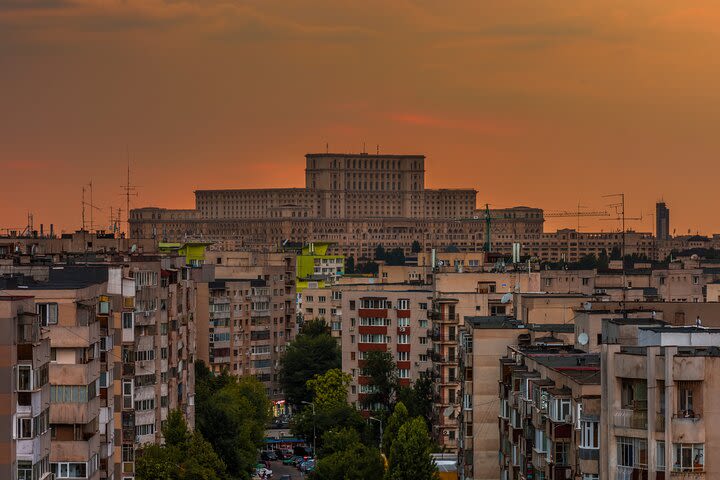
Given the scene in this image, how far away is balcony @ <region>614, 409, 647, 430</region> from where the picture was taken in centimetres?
3291

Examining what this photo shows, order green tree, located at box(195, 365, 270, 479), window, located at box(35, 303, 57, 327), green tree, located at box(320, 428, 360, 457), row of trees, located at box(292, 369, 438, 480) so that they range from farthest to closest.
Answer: green tree, located at box(320, 428, 360, 457)
green tree, located at box(195, 365, 270, 479)
row of trees, located at box(292, 369, 438, 480)
window, located at box(35, 303, 57, 327)

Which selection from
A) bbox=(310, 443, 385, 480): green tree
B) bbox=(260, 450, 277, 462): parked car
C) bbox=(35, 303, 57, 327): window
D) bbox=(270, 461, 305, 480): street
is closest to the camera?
bbox=(35, 303, 57, 327): window

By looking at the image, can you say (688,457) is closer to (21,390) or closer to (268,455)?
(21,390)

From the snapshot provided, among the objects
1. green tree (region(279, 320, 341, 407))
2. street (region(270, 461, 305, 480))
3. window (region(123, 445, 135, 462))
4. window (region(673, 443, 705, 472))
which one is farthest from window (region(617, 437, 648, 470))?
green tree (region(279, 320, 341, 407))

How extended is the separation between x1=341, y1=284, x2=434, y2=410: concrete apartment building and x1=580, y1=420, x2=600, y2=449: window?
191ft

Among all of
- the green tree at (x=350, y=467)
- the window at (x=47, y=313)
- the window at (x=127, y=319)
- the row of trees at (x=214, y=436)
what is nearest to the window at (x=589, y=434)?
the window at (x=47, y=313)

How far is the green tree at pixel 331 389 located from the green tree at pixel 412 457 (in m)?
31.9

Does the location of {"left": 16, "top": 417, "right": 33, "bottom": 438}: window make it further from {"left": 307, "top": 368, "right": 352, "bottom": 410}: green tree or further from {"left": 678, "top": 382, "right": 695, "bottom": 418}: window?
{"left": 307, "top": 368, "right": 352, "bottom": 410}: green tree

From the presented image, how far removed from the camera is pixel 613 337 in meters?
40.7

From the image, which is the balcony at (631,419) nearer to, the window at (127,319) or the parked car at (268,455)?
the window at (127,319)

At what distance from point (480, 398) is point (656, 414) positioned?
2259 centimetres

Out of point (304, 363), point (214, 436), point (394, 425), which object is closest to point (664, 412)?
point (394, 425)

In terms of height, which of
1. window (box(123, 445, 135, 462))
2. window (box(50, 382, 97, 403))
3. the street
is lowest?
the street

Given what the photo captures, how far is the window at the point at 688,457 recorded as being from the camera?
32375 mm
